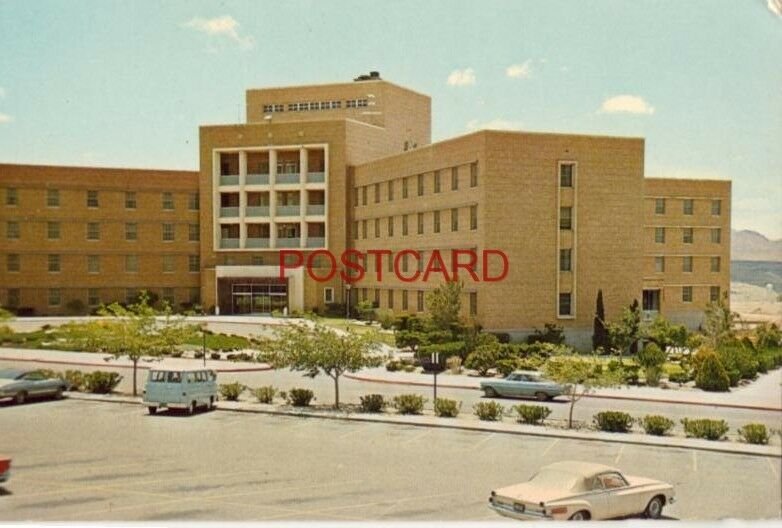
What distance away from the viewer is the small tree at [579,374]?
15.4 meters

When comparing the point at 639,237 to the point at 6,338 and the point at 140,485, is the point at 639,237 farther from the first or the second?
the point at 6,338

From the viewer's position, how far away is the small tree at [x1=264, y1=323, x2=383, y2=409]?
16.7 meters

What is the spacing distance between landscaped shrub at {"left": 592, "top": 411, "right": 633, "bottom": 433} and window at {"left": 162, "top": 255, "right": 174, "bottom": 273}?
9365 millimetres

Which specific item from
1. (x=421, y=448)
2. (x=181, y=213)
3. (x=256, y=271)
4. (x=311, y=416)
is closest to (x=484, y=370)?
(x=421, y=448)

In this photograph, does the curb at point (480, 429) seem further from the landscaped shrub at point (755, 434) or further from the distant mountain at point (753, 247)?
the distant mountain at point (753, 247)

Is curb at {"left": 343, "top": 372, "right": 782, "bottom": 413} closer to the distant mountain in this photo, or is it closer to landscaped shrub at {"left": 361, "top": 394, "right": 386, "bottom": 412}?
landscaped shrub at {"left": 361, "top": 394, "right": 386, "bottom": 412}

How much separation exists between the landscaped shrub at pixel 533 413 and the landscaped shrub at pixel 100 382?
843 cm

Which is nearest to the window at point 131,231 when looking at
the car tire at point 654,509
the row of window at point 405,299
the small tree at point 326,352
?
the small tree at point 326,352

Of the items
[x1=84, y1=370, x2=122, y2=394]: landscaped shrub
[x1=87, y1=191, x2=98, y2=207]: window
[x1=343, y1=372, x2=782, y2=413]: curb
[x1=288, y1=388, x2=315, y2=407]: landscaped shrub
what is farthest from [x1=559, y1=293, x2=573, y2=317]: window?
[x1=87, y1=191, x2=98, y2=207]: window

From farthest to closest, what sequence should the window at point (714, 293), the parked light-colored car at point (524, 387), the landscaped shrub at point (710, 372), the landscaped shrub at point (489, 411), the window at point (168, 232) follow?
the window at point (168, 232)
the parked light-colored car at point (524, 387)
the landscaped shrub at point (489, 411)
the landscaped shrub at point (710, 372)
the window at point (714, 293)

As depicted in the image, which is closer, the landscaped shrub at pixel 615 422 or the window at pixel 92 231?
the landscaped shrub at pixel 615 422

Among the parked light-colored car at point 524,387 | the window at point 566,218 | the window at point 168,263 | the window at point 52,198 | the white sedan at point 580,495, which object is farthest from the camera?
the window at point 168,263

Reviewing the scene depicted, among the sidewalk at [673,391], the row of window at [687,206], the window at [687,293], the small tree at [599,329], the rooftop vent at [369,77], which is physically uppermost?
the rooftop vent at [369,77]

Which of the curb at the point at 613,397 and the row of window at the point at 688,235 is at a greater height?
the row of window at the point at 688,235
